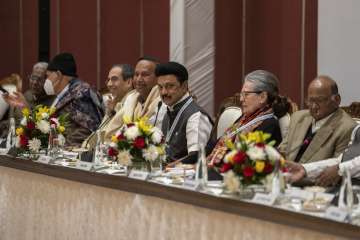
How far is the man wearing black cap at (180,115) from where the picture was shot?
5070 mm

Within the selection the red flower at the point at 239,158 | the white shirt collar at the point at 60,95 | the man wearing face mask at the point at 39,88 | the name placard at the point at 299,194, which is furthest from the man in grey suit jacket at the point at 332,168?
the man wearing face mask at the point at 39,88

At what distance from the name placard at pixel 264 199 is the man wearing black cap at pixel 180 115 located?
178 centimetres

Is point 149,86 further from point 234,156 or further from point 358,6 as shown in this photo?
point 234,156

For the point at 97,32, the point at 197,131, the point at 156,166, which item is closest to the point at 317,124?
the point at 197,131

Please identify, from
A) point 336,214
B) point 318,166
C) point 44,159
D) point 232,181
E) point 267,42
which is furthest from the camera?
point 267,42

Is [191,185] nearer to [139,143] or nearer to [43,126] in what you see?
[139,143]

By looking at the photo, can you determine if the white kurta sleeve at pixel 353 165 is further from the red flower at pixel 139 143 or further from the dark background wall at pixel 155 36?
the dark background wall at pixel 155 36

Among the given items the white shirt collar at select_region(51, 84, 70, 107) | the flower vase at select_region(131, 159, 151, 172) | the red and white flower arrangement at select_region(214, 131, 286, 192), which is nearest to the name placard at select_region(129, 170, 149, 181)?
the flower vase at select_region(131, 159, 151, 172)

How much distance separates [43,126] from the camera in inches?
200

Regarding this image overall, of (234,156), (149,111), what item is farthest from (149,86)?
(234,156)

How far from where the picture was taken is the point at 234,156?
3.30m

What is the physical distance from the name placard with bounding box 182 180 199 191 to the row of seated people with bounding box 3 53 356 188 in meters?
0.50

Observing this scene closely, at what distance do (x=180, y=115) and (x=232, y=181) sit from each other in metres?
1.85

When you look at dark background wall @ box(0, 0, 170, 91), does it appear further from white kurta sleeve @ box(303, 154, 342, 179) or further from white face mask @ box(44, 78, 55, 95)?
white kurta sleeve @ box(303, 154, 342, 179)
